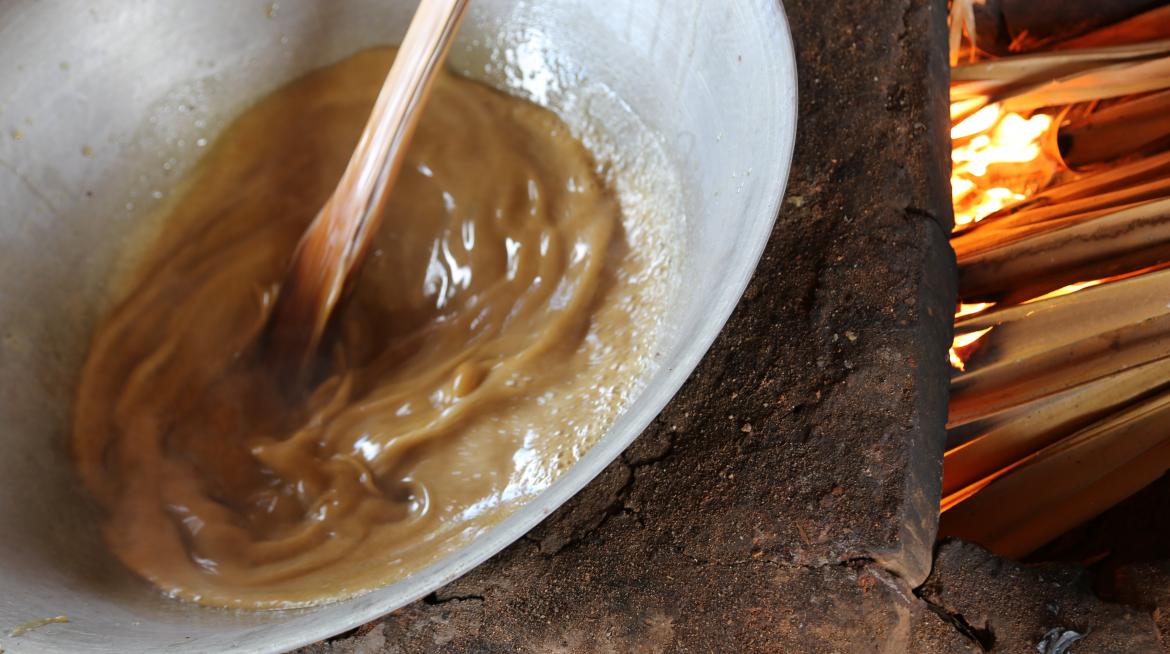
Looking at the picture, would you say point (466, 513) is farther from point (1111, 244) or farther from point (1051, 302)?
point (1111, 244)

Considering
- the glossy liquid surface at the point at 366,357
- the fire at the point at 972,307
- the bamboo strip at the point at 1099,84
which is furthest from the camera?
the bamboo strip at the point at 1099,84

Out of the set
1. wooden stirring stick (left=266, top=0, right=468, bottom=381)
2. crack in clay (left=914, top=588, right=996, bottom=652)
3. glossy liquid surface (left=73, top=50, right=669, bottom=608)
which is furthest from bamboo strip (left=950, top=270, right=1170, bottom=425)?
wooden stirring stick (left=266, top=0, right=468, bottom=381)

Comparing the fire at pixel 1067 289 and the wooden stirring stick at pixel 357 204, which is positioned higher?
the wooden stirring stick at pixel 357 204

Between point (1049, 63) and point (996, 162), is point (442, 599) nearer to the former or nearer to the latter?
point (996, 162)

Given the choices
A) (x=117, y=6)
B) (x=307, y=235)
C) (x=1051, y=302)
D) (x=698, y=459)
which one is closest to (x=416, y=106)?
(x=307, y=235)

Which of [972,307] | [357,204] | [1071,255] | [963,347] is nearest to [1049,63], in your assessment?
[1071,255]

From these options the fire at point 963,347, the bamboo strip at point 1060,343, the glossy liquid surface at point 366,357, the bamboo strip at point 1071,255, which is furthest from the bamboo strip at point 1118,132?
the glossy liquid surface at point 366,357

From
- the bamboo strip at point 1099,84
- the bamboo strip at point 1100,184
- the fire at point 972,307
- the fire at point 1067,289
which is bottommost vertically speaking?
the fire at point 1067,289

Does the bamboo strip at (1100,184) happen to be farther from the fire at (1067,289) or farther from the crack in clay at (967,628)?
the crack in clay at (967,628)
